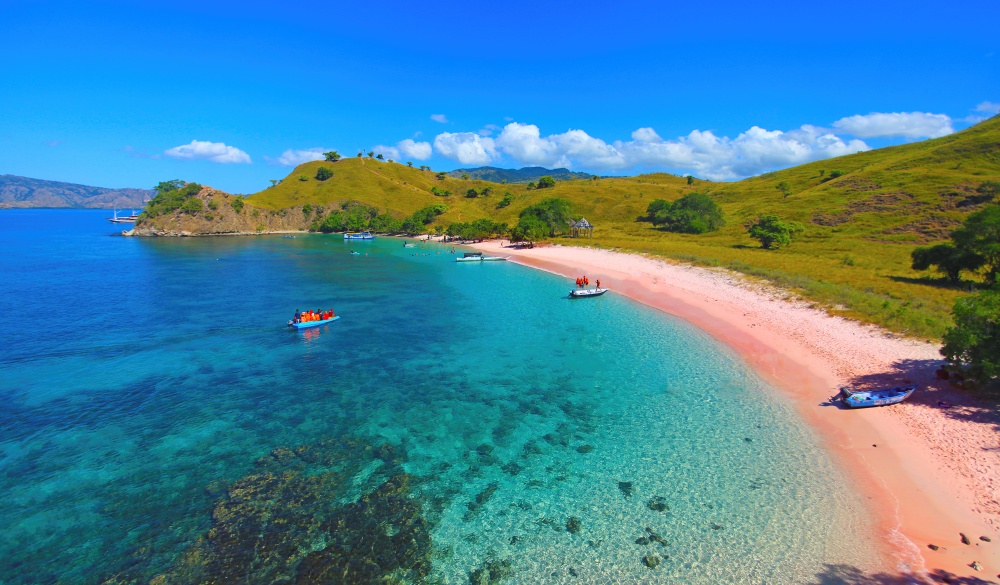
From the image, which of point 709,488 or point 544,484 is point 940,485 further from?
point 544,484

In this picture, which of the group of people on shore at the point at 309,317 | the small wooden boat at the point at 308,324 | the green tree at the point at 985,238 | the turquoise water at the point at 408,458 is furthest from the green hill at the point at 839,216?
the group of people on shore at the point at 309,317

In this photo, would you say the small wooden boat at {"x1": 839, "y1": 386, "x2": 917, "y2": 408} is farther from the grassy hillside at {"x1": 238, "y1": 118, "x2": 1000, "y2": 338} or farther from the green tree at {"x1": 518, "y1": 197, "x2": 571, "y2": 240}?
the green tree at {"x1": 518, "y1": 197, "x2": 571, "y2": 240}

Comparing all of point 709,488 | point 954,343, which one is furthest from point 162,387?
point 954,343

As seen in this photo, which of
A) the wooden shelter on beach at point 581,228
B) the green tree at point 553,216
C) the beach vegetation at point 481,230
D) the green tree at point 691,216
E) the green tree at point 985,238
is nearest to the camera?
the green tree at point 985,238

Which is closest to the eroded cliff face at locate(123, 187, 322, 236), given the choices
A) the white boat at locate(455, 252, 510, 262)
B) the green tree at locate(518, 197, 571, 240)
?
the green tree at locate(518, 197, 571, 240)

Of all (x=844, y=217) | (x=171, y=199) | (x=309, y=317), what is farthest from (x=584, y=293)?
(x=171, y=199)

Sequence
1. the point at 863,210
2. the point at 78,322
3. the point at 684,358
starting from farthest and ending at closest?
the point at 863,210
the point at 78,322
the point at 684,358

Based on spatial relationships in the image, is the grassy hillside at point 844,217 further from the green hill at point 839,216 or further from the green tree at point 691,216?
the green tree at point 691,216

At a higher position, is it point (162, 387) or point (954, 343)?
point (954, 343)
